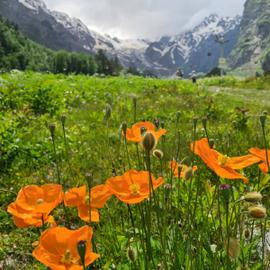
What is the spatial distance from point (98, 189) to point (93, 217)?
11 centimetres

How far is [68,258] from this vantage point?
1289mm

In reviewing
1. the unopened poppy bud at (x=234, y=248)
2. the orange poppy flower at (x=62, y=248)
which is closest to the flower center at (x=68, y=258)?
the orange poppy flower at (x=62, y=248)

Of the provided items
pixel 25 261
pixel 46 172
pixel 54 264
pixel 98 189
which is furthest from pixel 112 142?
pixel 54 264

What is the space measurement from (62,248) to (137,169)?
182 centimetres

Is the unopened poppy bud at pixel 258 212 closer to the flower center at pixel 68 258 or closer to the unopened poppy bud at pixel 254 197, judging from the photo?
the unopened poppy bud at pixel 254 197

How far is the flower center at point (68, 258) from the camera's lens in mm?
1281

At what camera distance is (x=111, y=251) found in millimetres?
2346

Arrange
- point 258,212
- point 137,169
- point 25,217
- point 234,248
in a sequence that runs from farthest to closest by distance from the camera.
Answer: point 137,169 → point 25,217 → point 234,248 → point 258,212

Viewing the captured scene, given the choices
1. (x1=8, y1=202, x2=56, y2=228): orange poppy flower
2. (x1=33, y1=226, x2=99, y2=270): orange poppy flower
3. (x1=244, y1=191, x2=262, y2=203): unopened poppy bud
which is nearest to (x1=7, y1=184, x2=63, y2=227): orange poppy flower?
(x1=8, y1=202, x2=56, y2=228): orange poppy flower

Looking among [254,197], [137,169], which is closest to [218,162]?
[254,197]

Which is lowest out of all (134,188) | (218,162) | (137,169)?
(137,169)

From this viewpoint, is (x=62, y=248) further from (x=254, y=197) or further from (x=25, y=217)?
(x=254, y=197)

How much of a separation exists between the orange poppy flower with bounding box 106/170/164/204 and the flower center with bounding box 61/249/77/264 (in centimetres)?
26

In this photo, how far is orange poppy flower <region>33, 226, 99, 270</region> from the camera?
1231mm
